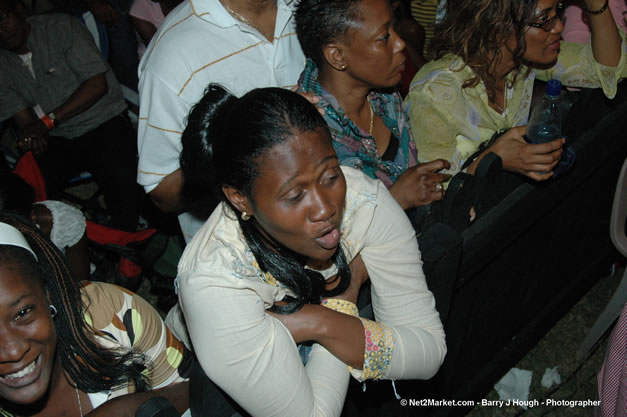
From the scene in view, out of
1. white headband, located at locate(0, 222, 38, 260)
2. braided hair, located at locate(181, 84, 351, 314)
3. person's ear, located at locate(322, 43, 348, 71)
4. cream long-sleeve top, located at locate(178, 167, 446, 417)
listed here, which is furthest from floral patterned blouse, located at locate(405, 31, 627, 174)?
white headband, located at locate(0, 222, 38, 260)

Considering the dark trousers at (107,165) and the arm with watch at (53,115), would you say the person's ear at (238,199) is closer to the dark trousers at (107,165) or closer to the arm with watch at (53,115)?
the dark trousers at (107,165)

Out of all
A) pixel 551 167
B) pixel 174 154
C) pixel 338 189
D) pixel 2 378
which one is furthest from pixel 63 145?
pixel 551 167

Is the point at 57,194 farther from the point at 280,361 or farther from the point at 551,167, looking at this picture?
the point at 551,167

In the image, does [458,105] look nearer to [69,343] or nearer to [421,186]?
[421,186]

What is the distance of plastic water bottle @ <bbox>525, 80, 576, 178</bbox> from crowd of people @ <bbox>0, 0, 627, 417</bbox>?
7 centimetres

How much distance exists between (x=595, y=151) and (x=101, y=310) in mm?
2270

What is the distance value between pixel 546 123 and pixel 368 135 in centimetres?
85

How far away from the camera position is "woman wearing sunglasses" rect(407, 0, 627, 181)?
2.30m

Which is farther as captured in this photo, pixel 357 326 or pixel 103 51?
pixel 103 51

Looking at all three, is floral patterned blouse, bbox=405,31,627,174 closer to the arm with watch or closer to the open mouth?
the open mouth

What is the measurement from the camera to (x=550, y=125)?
7.84ft

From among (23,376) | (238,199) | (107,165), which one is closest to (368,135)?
(238,199)

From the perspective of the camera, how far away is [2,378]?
1.54 metres

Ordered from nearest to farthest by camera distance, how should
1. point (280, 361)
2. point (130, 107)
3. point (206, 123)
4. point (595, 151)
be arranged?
1. point (280, 361)
2. point (206, 123)
3. point (595, 151)
4. point (130, 107)
